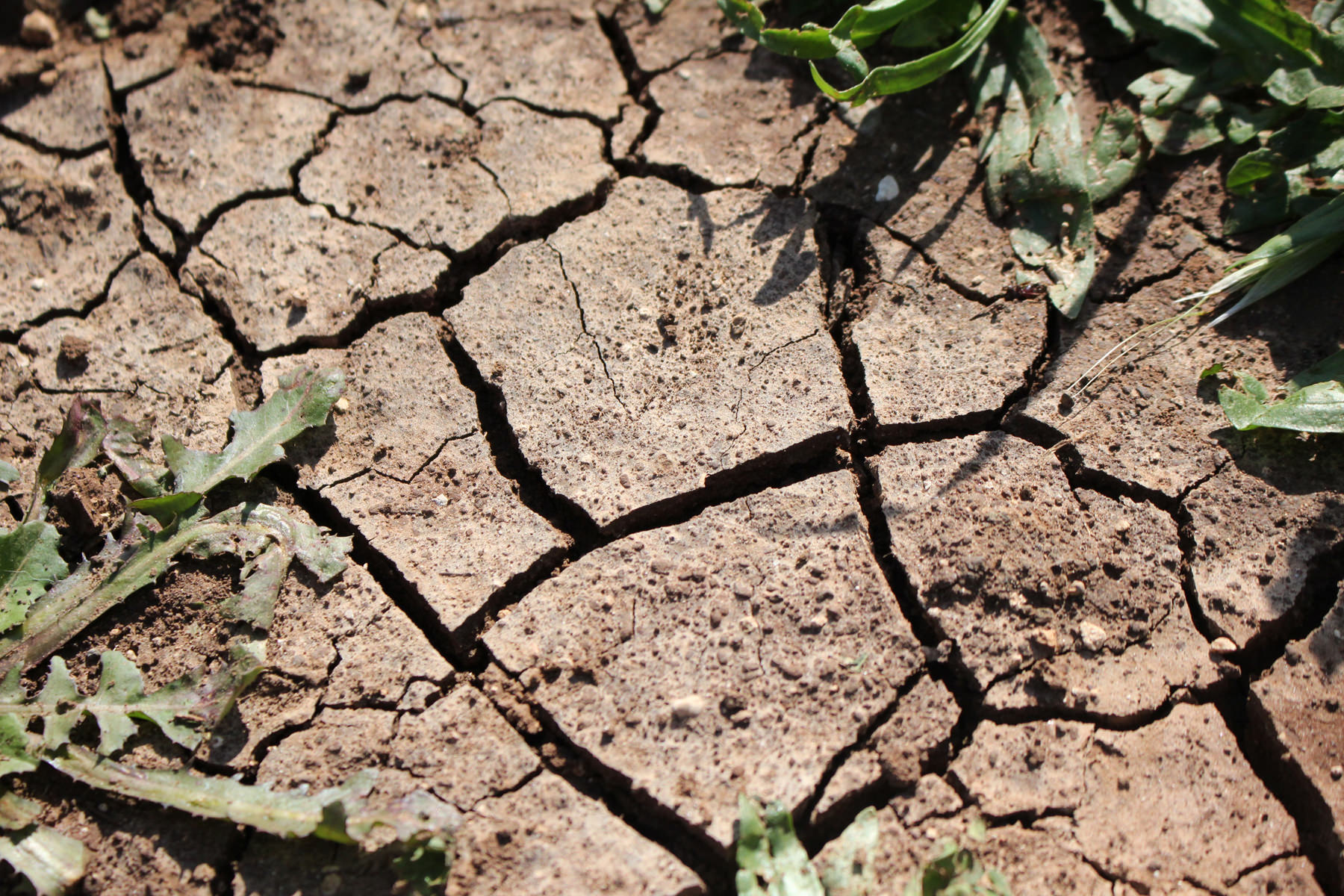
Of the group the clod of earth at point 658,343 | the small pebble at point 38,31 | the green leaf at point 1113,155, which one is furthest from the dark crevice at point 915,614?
the small pebble at point 38,31

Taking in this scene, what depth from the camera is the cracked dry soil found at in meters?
1.78

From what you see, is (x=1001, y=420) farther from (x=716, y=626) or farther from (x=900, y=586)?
(x=716, y=626)

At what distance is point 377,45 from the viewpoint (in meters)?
3.01

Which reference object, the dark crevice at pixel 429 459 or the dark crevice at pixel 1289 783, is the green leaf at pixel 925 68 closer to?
the dark crevice at pixel 429 459

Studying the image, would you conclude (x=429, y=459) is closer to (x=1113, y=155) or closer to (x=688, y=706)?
(x=688, y=706)

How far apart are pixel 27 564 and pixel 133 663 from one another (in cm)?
34

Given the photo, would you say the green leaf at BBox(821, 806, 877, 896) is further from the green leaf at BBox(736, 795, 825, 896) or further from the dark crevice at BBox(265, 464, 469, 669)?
the dark crevice at BBox(265, 464, 469, 669)

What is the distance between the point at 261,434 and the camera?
2209 mm

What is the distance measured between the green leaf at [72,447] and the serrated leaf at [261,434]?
182mm

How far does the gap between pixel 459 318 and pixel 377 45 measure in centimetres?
122

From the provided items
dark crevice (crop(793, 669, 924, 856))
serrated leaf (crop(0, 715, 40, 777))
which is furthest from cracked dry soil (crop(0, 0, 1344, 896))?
serrated leaf (crop(0, 715, 40, 777))

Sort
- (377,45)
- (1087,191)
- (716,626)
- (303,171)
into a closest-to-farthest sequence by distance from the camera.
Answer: (716,626)
(1087,191)
(303,171)
(377,45)

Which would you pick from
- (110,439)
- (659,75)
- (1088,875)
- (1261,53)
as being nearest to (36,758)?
(110,439)

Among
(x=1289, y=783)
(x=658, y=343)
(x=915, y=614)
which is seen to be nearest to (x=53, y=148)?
(x=658, y=343)
